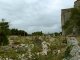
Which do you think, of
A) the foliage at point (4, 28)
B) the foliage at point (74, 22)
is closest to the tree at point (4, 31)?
the foliage at point (4, 28)

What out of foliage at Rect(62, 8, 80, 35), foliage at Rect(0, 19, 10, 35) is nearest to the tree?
foliage at Rect(0, 19, 10, 35)

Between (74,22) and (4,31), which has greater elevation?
(74,22)

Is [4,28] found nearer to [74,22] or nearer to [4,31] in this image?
[4,31]

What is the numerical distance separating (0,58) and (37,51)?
1.03 metres

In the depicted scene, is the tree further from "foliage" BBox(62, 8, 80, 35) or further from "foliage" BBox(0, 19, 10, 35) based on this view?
"foliage" BBox(62, 8, 80, 35)

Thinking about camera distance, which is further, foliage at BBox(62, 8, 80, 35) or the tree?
foliage at BBox(62, 8, 80, 35)

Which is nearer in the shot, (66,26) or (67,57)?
(67,57)

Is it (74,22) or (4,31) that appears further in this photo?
(74,22)

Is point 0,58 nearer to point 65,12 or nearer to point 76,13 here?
point 76,13

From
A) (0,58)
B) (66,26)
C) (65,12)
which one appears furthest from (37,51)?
(65,12)

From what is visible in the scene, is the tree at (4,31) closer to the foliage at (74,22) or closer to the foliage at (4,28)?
the foliage at (4,28)

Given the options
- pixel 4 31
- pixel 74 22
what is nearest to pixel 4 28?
pixel 4 31

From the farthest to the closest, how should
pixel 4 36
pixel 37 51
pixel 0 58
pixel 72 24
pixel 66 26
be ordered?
pixel 66 26, pixel 72 24, pixel 4 36, pixel 0 58, pixel 37 51

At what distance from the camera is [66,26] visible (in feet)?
69.1
